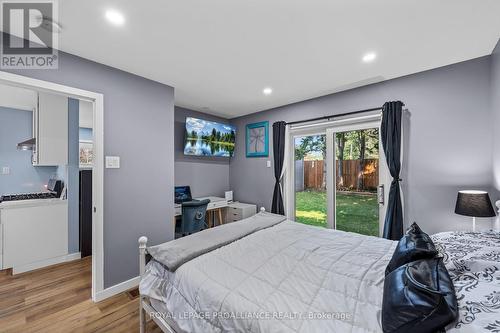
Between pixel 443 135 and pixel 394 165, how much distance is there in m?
0.57

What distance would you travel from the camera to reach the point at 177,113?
12.3 feet

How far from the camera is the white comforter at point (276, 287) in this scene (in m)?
0.93

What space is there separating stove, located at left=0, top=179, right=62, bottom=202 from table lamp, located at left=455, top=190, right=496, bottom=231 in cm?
520

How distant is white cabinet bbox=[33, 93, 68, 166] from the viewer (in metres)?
2.88

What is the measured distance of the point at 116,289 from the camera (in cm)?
226

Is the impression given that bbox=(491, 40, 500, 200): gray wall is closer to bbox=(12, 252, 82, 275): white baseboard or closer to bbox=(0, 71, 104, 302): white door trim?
bbox=(0, 71, 104, 302): white door trim

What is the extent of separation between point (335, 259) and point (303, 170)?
2267 millimetres

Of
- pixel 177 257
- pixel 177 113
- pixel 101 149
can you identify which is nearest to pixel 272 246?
pixel 177 257

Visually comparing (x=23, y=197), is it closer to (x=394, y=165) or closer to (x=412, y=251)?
(x=412, y=251)

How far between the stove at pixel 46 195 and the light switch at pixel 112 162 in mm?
1853

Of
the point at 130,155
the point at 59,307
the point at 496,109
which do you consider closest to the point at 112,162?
the point at 130,155

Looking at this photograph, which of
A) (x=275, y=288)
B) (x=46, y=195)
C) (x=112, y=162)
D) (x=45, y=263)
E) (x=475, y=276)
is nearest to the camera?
(x=475, y=276)

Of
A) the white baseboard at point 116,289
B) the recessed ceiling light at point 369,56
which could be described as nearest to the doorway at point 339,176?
the recessed ceiling light at point 369,56

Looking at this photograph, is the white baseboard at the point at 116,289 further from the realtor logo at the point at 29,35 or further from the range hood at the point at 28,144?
the range hood at the point at 28,144
